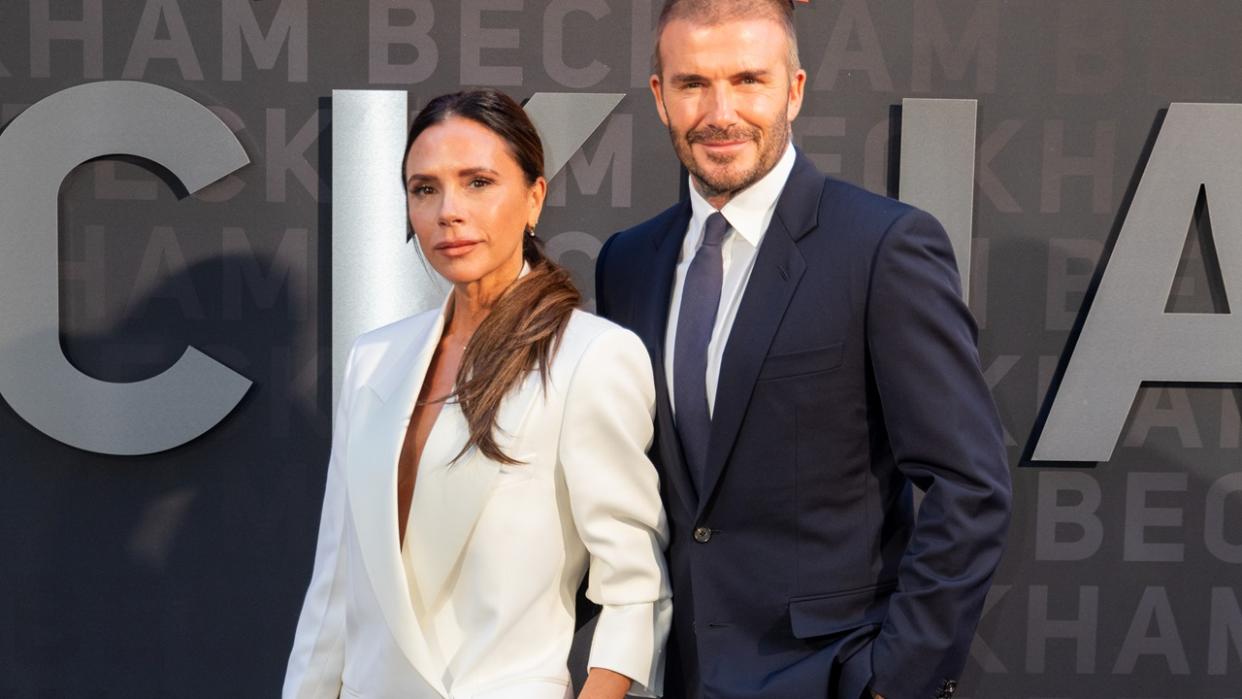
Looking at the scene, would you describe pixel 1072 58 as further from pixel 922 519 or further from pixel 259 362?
pixel 259 362

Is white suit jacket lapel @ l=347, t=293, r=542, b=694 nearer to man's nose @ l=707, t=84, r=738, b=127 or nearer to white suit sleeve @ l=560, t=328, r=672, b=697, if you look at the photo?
white suit sleeve @ l=560, t=328, r=672, b=697

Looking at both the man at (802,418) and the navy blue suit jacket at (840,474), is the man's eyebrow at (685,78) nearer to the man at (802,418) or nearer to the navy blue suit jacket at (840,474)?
the man at (802,418)

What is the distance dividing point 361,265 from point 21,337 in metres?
0.92

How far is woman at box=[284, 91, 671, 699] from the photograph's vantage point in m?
1.75

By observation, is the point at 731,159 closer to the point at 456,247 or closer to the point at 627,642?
the point at 456,247

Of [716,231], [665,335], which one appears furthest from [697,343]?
[716,231]

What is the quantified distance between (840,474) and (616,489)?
13.6 inches

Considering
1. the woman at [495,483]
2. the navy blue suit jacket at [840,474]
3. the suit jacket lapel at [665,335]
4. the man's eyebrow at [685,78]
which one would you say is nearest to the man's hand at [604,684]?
the woman at [495,483]

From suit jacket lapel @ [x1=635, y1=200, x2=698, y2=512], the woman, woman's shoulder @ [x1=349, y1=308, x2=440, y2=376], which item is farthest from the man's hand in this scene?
woman's shoulder @ [x1=349, y1=308, x2=440, y2=376]

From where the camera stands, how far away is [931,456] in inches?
68.2

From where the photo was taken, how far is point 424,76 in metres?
3.18

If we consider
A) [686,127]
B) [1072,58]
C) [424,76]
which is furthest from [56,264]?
[1072,58]

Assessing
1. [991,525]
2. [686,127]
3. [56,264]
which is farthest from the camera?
[56,264]

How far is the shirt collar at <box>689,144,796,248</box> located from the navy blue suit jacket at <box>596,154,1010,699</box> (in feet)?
0.10
